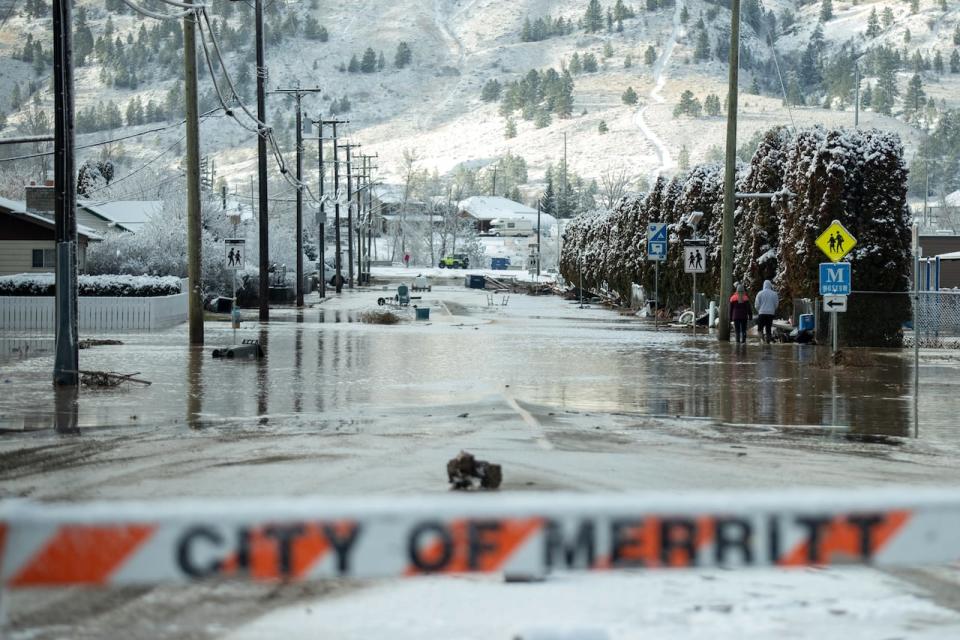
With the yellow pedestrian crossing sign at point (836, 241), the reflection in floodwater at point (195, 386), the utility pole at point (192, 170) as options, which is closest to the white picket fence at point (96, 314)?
the utility pole at point (192, 170)

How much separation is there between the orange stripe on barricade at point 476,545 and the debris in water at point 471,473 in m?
6.76

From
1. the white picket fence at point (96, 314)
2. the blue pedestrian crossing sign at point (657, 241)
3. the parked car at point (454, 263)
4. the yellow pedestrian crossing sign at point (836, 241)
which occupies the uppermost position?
the parked car at point (454, 263)

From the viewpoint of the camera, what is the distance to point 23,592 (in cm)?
766

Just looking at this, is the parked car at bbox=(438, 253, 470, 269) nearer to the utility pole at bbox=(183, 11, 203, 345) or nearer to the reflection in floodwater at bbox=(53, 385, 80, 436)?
the utility pole at bbox=(183, 11, 203, 345)

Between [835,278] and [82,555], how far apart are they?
2049 cm

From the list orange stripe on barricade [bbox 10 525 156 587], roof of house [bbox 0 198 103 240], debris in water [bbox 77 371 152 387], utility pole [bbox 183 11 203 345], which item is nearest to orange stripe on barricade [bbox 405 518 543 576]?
orange stripe on barricade [bbox 10 525 156 587]

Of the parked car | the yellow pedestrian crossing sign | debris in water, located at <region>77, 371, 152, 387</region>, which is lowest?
debris in water, located at <region>77, 371, 152, 387</region>

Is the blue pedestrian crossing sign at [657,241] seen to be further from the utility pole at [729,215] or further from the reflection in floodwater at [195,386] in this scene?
the reflection in floodwater at [195,386]

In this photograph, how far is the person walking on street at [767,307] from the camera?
1449 inches

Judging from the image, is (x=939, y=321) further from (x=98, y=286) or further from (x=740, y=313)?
(x=98, y=286)

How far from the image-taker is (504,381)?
908 inches

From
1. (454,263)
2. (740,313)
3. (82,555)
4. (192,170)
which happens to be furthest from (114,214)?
(454,263)

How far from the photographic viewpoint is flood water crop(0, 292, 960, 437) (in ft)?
60.1

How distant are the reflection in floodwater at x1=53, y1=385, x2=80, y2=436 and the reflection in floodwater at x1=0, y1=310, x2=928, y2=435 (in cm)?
17
